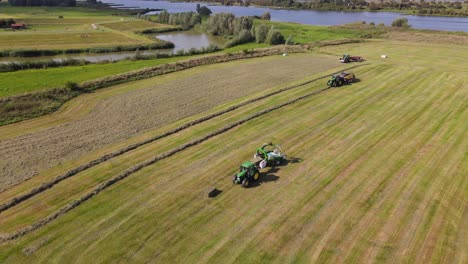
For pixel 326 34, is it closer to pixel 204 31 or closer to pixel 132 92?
pixel 204 31

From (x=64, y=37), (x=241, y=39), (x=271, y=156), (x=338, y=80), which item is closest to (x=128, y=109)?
(x=271, y=156)

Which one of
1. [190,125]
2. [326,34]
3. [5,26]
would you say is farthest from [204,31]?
[190,125]

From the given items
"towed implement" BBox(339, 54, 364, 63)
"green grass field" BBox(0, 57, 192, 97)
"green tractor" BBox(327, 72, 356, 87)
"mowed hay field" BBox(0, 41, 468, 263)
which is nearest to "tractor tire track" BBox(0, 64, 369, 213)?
"mowed hay field" BBox(0, 41, 468, 263)

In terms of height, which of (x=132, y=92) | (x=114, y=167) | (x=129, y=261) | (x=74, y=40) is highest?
(x=74, y=40)

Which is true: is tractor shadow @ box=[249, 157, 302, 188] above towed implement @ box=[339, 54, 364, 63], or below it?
below

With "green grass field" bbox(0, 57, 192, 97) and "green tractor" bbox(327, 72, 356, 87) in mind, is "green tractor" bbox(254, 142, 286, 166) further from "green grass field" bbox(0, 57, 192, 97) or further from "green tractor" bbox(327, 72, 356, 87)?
"green grass field" bbox(0, 57, 192, 97)

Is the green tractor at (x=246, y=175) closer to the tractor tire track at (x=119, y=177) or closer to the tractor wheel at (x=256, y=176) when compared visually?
the tractor wheel at (x=256, y=176)

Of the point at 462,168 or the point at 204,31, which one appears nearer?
the point at 462,168
